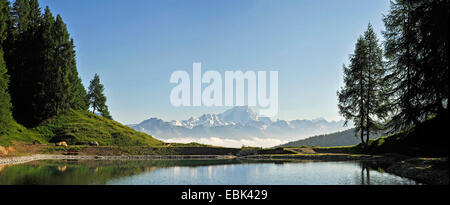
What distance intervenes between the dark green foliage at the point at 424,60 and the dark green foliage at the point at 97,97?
10734cm

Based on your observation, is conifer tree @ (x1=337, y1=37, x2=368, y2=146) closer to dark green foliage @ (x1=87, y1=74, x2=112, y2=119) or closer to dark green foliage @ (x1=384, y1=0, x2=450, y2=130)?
dark green foliage @ (x1=384, y1=0, x2=450, y2=130)

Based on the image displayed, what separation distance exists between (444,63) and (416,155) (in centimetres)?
2219

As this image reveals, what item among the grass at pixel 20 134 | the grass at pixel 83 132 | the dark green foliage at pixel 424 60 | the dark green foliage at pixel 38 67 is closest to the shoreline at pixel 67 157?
the grass at pixel 20 134

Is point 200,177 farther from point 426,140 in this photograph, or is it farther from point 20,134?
point 20,134

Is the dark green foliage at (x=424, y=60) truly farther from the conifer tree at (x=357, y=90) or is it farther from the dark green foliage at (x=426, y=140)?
the conifer tree at (x=357, y=90)

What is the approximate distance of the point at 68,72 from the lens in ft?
259

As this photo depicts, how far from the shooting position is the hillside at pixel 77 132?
68250 mm

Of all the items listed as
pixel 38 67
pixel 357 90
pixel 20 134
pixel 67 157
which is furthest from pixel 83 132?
pixel 357 90

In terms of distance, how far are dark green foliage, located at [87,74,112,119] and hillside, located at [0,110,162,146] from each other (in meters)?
30.1

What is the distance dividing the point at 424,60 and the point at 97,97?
378ft

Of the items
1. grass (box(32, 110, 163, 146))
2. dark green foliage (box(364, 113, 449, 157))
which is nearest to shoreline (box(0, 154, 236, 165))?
grass (box(32, 110, 163, 146))

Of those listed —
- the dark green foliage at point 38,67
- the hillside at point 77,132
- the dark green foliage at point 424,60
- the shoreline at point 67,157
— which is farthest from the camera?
the dark green foliage at point 38,67

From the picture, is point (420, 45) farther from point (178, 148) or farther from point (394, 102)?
point (178, 148)
